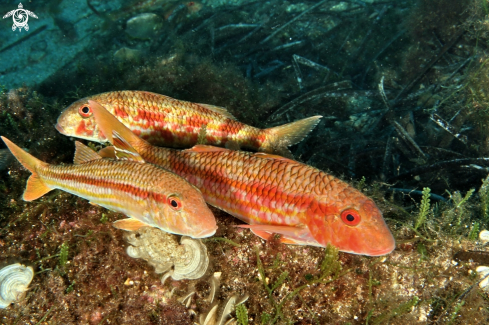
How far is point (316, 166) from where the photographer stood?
204 inches

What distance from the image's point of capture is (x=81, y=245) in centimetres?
290

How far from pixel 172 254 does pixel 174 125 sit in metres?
2.18

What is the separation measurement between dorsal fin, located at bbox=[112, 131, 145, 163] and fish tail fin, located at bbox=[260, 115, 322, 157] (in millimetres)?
1978

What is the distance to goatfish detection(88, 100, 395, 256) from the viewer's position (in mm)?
2307

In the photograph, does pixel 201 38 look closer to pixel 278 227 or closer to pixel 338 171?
pixel 338 171

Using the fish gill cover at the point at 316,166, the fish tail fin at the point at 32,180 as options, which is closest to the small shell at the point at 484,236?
the fish gill cover at the point at 316,166

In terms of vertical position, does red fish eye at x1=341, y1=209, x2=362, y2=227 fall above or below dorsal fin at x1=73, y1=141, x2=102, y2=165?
above

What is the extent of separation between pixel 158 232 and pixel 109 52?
607 inches

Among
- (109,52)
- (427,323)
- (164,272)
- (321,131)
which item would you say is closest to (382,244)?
(427,323)

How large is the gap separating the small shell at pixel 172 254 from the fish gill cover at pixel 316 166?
252 millimetres

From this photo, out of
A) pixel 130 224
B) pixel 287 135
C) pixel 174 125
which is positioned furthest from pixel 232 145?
pixel 130 224

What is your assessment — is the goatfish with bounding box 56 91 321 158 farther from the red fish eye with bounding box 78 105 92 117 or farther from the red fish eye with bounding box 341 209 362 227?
the red fish eye with bounding box 341 209 362 227

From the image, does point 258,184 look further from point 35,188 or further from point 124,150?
point 35,188

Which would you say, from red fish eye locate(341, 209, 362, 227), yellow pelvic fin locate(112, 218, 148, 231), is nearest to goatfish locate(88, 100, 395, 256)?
red fish eye locate(341, 209, 362, 227)
